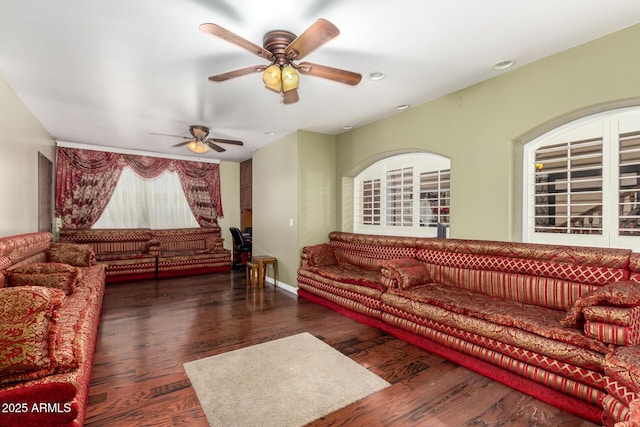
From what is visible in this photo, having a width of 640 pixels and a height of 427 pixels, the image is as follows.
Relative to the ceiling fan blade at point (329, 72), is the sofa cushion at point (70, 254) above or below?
below

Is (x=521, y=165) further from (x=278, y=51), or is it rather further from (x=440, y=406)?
(x=278, y=51)

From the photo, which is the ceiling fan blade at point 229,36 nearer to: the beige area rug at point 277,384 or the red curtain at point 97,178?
the beige area rug at point 277,384

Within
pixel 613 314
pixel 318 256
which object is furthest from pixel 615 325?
pixel 318 256

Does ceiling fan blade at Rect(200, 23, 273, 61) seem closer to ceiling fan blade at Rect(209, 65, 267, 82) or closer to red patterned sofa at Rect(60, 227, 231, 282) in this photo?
ceiling fan blade at Rect(209, 65, 267, 82)

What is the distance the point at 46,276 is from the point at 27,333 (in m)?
1.83

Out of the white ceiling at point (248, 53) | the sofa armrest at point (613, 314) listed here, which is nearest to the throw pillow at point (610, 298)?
the sofa armrest at point (613, 314)

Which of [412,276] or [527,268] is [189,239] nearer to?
[412,276]

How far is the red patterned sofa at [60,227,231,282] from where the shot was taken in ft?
18.6

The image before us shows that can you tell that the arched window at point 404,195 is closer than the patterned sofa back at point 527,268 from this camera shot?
No

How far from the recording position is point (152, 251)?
5.95m

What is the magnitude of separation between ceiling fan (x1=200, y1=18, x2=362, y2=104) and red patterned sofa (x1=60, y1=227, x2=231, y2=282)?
187 inches

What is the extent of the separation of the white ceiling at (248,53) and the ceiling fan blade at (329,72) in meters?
0.26

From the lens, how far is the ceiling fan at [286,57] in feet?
6.20

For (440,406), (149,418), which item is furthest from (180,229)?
(440,406)
